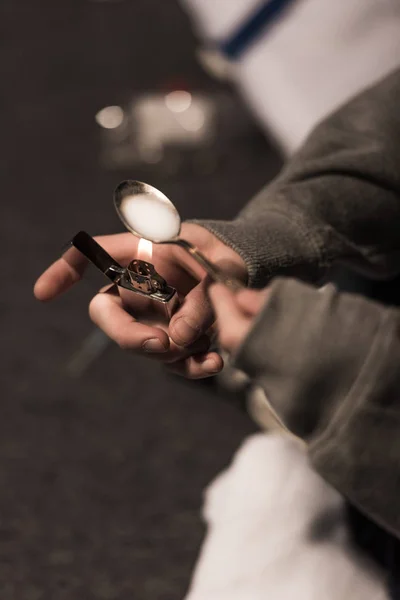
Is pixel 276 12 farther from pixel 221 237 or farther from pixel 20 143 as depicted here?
pixel 221 237

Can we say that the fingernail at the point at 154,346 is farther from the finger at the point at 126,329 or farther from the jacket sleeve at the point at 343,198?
the jacket sleeve at the point at 343,198

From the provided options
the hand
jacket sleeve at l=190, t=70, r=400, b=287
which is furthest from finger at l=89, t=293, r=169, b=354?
jacket sleeve at l=190, t=70, r=400, b=287

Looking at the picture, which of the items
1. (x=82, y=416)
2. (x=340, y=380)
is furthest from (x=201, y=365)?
(x=82, y=416)

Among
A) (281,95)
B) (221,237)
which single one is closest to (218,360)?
(221,237)

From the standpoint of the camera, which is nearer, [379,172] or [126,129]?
[379,172]

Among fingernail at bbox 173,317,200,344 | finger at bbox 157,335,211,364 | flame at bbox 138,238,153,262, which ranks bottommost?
finger at bbox 157,335,211,364

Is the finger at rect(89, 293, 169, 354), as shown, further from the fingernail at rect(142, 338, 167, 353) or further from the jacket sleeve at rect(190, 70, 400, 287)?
the jacket sleeve at rect(190, 70, 400, 287)

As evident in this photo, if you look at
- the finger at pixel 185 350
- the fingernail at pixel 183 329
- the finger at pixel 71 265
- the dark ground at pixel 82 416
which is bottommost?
the dark ground at pixel 82 416

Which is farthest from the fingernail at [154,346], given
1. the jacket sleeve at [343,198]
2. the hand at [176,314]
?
the jacket sleeve at [343,198]
